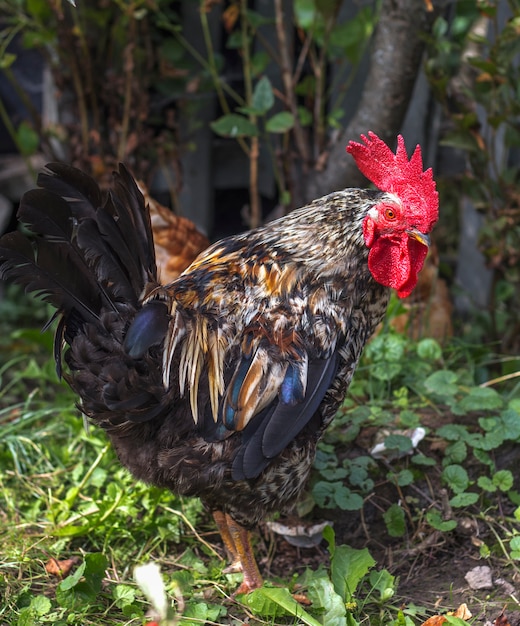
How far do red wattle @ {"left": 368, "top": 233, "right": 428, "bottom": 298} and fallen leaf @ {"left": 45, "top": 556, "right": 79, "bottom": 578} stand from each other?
1604 millimetres

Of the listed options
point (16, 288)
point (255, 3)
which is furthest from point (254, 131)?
point (16, 288)

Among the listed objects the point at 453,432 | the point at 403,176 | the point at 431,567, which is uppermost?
the point at 403,176

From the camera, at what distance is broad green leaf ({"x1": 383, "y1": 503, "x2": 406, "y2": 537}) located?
299 centimetres

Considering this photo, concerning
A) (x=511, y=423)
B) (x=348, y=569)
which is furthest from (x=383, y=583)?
(x=511, y=423)

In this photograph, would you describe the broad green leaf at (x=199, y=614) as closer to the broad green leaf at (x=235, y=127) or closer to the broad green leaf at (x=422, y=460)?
the broad green leaf at (x=422, y=460)

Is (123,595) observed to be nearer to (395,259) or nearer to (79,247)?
(79,247)

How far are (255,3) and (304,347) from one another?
3143mm

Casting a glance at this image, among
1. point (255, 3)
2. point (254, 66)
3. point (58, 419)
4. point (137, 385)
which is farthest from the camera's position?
point (255, 3)

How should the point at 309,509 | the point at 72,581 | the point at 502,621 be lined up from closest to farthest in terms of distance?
the point at 502,621
the point at 72,581
the point at 309,509

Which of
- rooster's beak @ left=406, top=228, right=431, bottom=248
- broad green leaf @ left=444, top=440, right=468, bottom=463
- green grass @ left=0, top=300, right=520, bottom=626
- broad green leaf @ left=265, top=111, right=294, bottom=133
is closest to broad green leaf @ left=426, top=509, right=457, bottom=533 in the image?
green grass @ left=0, top=300, right=520, bottom=626

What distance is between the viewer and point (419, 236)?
A: 8.38 ft

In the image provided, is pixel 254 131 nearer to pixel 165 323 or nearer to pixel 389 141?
pixel 389 141

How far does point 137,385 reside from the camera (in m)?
2.41

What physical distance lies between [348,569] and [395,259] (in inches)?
42.7
